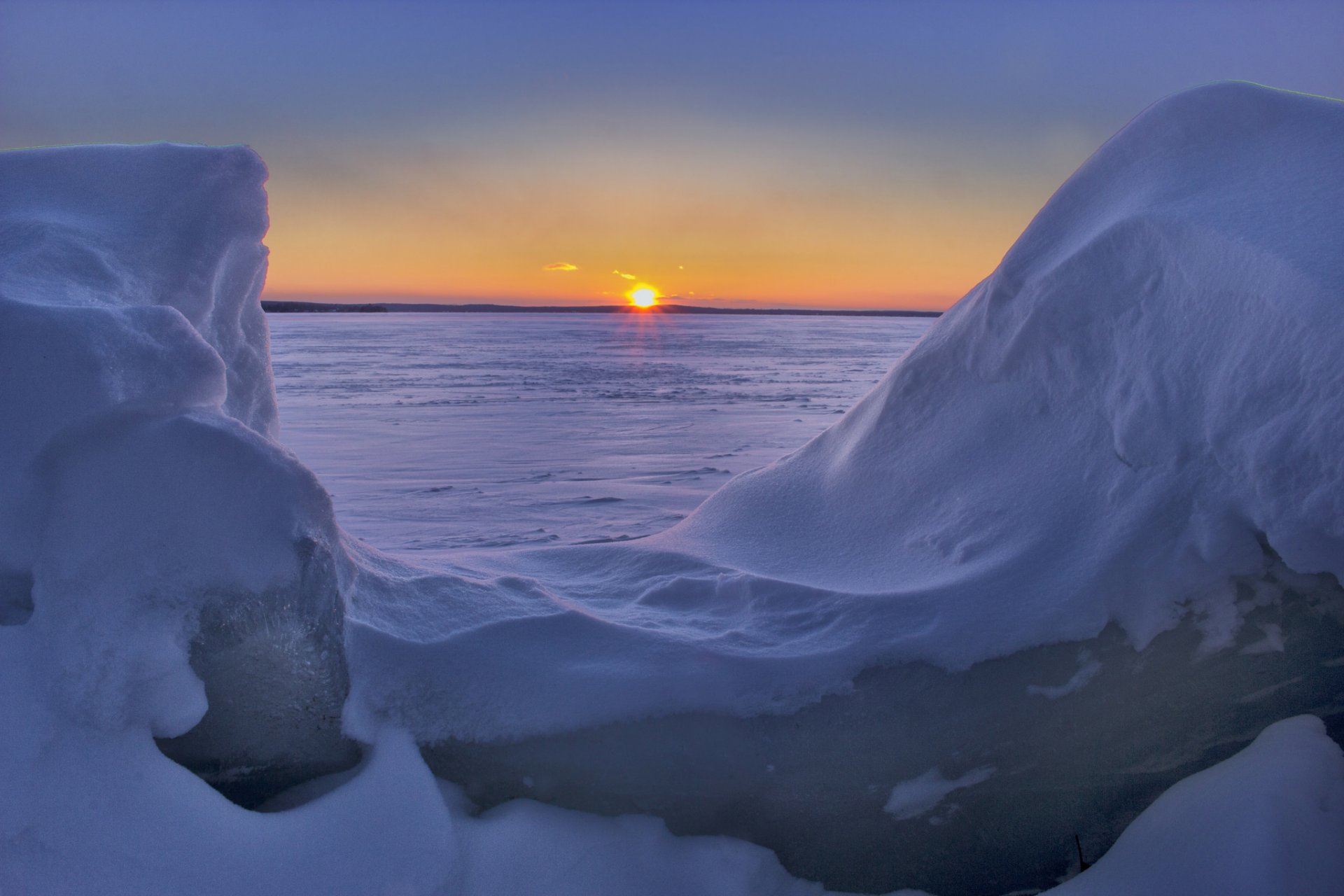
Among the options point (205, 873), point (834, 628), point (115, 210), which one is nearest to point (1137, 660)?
point (834, 628)

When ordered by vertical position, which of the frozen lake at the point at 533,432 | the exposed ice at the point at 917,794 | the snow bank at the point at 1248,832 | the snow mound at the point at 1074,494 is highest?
the snow mound at the point at 1074,494

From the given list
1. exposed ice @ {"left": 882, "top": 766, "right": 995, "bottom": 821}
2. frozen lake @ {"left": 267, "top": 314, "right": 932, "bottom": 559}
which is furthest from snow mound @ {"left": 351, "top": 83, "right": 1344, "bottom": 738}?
frozen lake @ {"left": 267, "top": 314, "right": 932, "bottom": 559}

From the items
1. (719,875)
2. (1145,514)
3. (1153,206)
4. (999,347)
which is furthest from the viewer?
(999,347)

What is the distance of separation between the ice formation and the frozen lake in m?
1.70

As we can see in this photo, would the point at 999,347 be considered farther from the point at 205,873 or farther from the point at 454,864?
the point at 205,873

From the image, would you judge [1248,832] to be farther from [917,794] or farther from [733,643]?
[733,643]

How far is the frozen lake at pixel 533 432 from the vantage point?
4.11 meters

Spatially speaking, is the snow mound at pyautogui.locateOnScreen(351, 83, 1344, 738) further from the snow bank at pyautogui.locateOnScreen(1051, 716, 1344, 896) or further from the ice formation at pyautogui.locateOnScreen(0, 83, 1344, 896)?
the snow bank at pyautogui.locateOnScreen(1051, 716, 1344, 896)

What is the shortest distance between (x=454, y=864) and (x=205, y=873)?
0.44m

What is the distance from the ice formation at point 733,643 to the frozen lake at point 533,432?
67.1 inches

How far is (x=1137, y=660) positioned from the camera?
1.78m

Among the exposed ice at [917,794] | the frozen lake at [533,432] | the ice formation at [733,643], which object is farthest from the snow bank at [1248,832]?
the frozen lake at [533,432]

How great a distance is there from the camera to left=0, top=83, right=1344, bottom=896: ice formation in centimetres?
153

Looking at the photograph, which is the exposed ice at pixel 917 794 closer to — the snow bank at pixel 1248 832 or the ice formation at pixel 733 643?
the ice formation at pixel 733 643
